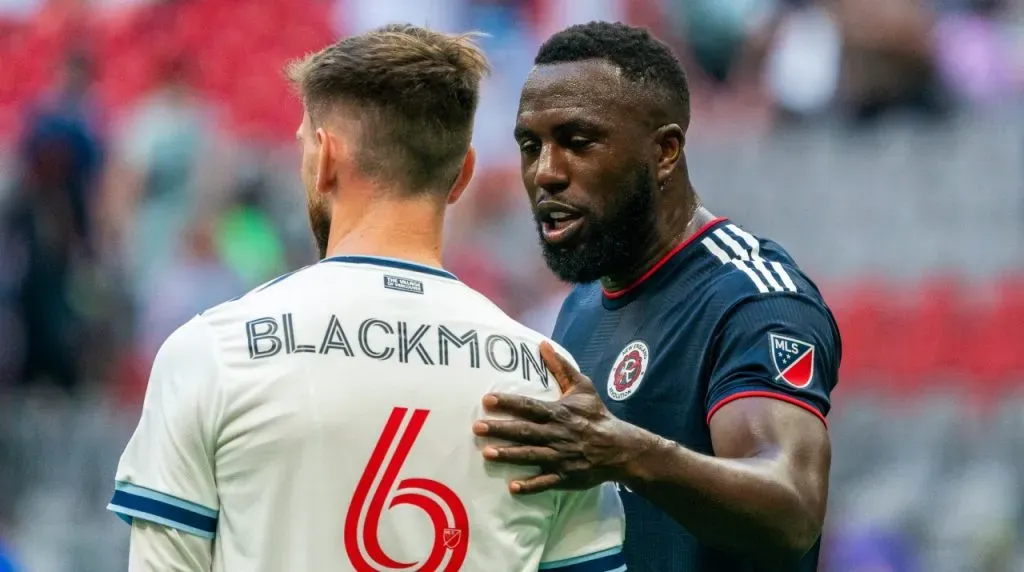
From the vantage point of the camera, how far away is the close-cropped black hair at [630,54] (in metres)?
3.49

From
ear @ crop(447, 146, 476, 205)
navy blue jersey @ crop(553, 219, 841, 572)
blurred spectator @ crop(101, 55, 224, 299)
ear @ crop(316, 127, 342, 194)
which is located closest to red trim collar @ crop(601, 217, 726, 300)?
navy blue jersey @ crop(553, 219, 841, 572)

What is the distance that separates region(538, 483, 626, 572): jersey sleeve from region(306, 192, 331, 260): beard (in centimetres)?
59

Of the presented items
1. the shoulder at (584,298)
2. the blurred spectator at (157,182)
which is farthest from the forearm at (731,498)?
the blurred spectator at (157,182)

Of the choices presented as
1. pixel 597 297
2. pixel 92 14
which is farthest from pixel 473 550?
pixel 92 14

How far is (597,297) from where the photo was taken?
3.76 m

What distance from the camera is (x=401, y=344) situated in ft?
8.27

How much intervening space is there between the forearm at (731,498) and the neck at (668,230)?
0.76 m

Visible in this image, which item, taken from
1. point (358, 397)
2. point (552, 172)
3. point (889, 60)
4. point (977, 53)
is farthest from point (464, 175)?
point (977, 53)

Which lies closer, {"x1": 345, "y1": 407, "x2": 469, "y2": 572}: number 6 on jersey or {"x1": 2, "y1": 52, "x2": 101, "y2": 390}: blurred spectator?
{"x1": 345, "y1": 407, "x2": 469, "y2": 572}: number 6 on jersey

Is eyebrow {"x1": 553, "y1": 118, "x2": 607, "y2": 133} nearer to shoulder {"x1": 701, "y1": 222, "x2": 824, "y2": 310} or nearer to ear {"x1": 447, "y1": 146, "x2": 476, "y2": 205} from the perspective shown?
shoulder {"x1": 701, "y1": 222, "x2": 824, "y2": 310}

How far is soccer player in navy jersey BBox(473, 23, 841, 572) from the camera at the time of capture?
105 inches

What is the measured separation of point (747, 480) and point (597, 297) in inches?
39.9

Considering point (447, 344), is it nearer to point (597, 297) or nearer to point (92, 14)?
point (597, 297)

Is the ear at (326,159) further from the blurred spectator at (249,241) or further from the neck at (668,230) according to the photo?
the blurred spectator at (249,241)
